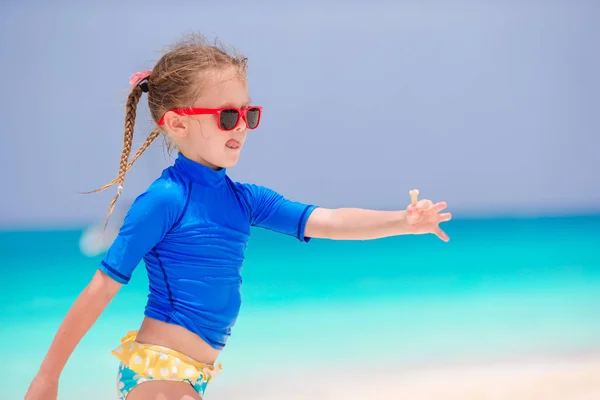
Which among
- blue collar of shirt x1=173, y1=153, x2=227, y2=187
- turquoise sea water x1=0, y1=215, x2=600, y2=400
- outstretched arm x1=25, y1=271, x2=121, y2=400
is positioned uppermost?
turquoise sea water x1=0, y1=215, x2=600, y2=400

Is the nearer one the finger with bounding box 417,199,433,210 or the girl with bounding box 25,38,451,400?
the girl with bounding box 25,38,451,400

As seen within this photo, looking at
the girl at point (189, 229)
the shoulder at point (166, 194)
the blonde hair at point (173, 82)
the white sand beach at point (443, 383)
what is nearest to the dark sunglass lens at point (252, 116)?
the girl at point (189, 229)

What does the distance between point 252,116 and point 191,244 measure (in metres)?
0.37

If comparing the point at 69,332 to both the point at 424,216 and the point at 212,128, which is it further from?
the point at 424,216

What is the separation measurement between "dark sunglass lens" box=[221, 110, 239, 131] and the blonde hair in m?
0.09

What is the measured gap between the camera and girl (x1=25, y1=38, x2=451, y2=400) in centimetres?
182

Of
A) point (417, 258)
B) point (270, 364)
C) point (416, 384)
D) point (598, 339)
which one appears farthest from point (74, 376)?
point (417, 258)

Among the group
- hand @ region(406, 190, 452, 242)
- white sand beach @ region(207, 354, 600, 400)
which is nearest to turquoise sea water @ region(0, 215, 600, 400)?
white sand beach @ region(207, 354, 600, 400)

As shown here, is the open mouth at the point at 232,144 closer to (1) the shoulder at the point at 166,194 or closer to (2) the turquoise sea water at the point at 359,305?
(1) the shoulder at the point at 166,194

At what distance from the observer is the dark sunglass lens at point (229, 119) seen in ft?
6.54

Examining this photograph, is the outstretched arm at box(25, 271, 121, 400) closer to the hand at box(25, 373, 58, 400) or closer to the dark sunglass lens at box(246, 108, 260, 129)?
the hand at box(25, 373, 58, 400)

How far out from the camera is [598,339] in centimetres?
436

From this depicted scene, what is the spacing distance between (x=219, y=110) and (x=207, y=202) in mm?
229

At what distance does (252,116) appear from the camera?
206 centimetres
